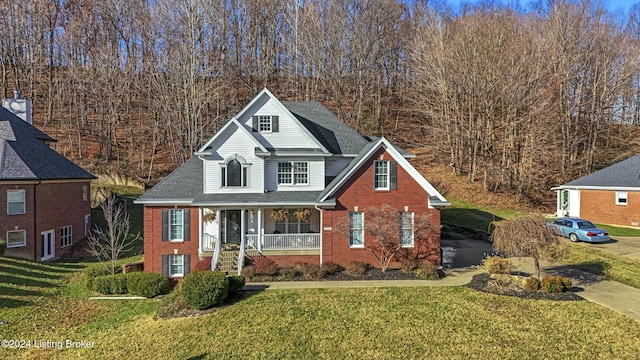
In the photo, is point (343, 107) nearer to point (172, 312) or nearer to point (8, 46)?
point (172, 312)

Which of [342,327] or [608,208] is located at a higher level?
[608,208]

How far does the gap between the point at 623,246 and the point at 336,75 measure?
111 ft

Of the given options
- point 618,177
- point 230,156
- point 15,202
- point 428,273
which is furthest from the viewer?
point 618,177

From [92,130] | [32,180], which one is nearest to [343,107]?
[92,130]

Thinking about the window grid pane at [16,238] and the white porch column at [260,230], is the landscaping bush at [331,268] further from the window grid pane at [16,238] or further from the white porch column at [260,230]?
the window grid pane at [16,238]

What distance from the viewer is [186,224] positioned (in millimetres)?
20672

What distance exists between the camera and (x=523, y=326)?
13102 mm

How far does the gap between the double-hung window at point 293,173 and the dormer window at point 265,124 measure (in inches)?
84.0

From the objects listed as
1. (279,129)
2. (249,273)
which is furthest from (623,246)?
(249,273)

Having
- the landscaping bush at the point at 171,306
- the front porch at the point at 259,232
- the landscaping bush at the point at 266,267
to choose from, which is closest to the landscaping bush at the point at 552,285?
the front porch at the point at 259,232

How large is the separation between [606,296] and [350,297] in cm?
1056

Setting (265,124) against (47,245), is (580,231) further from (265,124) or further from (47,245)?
(47,245)

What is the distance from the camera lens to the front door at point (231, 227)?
72.1 ft

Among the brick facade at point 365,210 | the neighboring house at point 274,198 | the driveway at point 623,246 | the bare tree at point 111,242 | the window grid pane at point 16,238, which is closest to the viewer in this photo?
the brick facade at point 365,210
